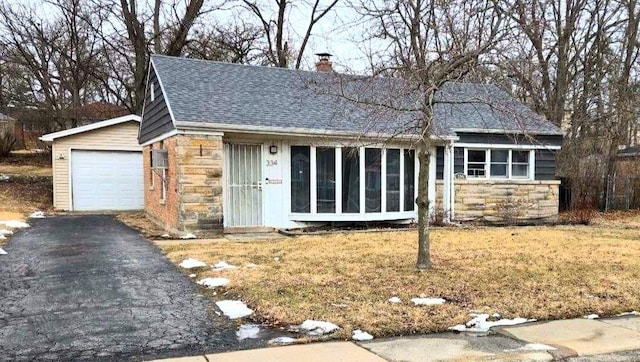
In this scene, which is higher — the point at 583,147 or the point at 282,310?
the point at 583,147

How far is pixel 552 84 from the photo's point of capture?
77.7ft

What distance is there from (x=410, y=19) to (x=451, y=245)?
178 inches

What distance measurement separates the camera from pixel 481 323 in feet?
16.5

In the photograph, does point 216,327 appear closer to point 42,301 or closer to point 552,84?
point 42,301

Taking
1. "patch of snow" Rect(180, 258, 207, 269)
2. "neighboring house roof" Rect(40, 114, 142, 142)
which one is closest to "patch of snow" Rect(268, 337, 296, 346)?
"patch of snow" Rect(180, 258, 207, 269)

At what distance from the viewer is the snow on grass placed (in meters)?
4.89

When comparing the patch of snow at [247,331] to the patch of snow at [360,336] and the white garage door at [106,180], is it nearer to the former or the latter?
the patch of snow at [360,336]

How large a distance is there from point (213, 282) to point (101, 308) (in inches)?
58.5

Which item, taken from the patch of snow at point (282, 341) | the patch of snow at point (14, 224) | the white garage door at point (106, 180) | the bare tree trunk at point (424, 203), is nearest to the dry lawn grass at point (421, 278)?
the bare tree trunk at point (424, 203)

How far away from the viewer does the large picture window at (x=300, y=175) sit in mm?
12648

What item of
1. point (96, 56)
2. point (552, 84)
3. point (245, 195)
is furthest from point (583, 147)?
point (96, 56)

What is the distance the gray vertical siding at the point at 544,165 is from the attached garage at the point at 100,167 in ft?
44.9

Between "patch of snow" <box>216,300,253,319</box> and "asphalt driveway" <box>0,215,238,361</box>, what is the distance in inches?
5.1

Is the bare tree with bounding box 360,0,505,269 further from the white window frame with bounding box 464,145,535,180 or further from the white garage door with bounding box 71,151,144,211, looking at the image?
the white garage door with bounding box 71,151,144,211
